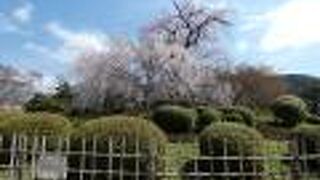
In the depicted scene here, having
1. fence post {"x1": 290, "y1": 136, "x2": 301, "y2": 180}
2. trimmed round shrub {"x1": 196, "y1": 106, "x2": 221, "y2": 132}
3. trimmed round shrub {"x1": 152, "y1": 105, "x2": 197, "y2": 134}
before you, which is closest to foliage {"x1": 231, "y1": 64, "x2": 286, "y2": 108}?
trimmed round shrub {"x1": 196, "y1": 106, "x2": 221, "y2": 132}

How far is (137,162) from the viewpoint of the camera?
48.2 feet

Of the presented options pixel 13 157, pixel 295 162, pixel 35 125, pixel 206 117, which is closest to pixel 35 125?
pixel 35 125

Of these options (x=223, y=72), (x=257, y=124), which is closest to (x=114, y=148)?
(x=257, y=124)

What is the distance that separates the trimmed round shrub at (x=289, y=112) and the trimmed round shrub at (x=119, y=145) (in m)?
20.6

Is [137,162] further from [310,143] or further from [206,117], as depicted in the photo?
[206,117]

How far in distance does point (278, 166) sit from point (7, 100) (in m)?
44.5

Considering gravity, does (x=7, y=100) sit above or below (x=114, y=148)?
above

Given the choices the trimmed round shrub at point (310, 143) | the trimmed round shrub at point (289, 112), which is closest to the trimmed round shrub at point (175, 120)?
the trimmed round shrub at point (289, 112)

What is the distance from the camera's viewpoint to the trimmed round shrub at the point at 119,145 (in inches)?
581

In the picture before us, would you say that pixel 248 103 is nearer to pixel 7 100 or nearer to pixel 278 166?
pixel 7 100

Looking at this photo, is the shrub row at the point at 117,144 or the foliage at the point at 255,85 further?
the foliage at the point at 255,85

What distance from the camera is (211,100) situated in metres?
47.1

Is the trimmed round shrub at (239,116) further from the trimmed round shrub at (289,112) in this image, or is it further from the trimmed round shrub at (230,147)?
the trimmed round shrub at (230,147)

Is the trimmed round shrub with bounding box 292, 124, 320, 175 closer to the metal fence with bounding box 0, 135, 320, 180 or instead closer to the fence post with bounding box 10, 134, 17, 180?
the metal fence with bounding box 0, 135, 320, 180
